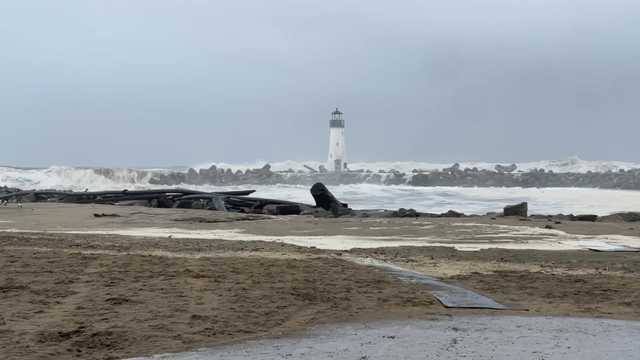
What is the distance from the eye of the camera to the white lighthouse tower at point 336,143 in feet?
261

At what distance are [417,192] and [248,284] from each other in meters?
40.3

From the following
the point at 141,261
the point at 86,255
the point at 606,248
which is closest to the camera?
the point at 141,261

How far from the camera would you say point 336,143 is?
80062 millimetres

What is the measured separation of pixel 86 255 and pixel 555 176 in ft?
208

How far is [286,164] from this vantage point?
9425 centimetres

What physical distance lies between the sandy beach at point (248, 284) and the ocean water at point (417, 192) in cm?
1796

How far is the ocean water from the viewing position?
34594mm

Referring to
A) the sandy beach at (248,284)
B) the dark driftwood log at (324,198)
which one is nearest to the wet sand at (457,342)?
the sandy beach at (248,284)

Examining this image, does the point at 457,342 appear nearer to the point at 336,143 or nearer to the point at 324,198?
the point at 324,198

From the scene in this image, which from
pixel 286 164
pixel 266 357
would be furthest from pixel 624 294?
pixel 286 164

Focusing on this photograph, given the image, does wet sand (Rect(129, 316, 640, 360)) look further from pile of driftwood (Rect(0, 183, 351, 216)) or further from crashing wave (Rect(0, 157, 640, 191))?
crashing wave (Rect(0, 157, 640, 191))

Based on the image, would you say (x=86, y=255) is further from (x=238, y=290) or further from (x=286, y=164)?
(x=286, y=164)

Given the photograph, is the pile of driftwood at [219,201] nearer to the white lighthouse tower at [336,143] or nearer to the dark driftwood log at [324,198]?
the dark driftwood log at [324,198]

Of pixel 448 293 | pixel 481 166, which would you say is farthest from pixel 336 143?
pixel 448 293
